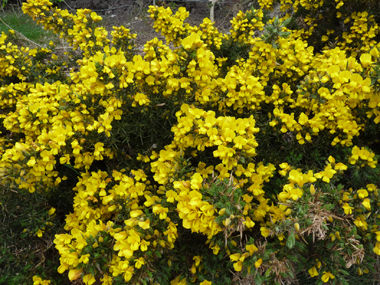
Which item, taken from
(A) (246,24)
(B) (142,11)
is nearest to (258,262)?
(A) (246,24)

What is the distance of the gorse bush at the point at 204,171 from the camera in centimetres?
132

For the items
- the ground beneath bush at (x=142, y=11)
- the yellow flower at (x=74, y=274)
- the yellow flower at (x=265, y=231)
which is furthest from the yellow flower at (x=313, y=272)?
the ground beneath bush at (x=142, y=11)

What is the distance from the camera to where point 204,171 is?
5.40 feet

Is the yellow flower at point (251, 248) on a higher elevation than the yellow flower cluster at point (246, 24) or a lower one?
lower

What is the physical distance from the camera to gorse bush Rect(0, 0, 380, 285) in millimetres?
1324

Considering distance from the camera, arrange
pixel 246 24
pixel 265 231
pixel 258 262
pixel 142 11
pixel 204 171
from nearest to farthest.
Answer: pixel 258 262 < pixel 265 231 < pixel 204 171 < pixel 246 24 < pixel 142 11

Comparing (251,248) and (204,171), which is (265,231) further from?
(204,171)

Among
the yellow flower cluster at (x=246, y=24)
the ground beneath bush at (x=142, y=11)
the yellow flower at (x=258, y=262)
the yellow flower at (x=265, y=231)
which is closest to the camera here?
the yellow flower at (x=258, y=262)

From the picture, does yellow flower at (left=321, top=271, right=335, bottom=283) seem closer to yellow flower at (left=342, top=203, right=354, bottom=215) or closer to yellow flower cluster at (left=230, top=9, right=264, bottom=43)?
yellow flower at (left=342, top=203, right=354, bottom=215)

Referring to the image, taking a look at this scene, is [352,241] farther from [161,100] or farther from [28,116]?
[28,116]

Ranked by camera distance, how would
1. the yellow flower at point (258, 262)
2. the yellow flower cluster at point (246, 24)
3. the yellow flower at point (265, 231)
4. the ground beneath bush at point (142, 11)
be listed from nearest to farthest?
the yellow flower at point (258, 262)
the yellow flower at point (265, 231)
the yellow flower cluster at point (246, 24)
the ground beneath bush at point (142, 11)

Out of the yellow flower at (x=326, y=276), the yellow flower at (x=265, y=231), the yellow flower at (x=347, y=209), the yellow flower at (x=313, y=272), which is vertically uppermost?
the yellow flower at (x=347, y=209)

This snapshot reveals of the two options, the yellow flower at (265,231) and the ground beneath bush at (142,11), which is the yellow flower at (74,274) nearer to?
the yellow flower at (265,231)

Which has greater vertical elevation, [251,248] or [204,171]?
[204,171]
